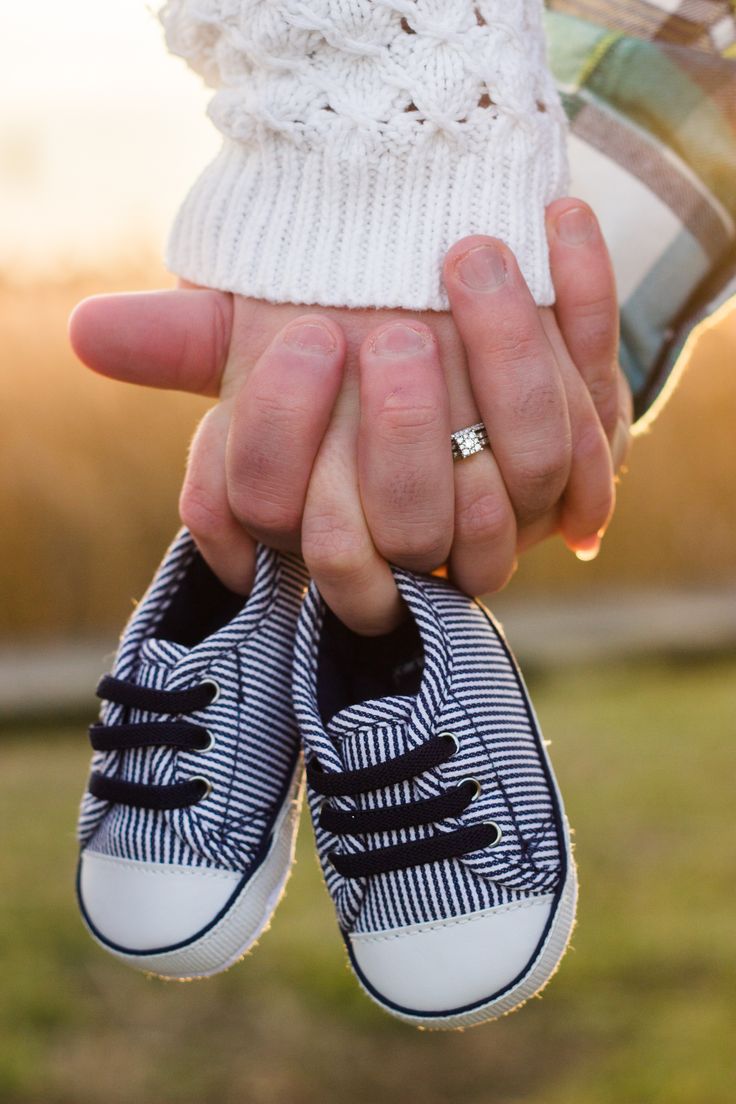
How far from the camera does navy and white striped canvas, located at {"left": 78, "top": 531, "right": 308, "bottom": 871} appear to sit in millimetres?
999

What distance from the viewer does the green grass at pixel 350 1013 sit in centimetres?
213

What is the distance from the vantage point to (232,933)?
3.25ft

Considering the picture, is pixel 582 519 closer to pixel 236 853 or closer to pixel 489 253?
pixel 489 253

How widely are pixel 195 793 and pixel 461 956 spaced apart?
0.94ft

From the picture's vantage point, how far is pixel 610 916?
2.76 m

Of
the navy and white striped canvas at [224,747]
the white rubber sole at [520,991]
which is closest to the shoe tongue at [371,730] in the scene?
the navy and white striped canvas at [224,747]

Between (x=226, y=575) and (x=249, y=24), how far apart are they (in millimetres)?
529

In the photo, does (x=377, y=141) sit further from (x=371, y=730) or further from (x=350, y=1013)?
(x=350, y=1013)

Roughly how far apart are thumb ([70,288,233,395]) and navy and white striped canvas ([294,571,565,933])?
0.29m

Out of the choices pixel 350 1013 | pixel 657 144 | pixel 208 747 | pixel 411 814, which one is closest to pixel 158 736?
pixel 208 747

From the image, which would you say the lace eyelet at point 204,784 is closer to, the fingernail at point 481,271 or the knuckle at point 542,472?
the knuckle at point 542,472

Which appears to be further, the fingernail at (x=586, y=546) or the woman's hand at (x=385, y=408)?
the fingernail at (x=586, y=546)

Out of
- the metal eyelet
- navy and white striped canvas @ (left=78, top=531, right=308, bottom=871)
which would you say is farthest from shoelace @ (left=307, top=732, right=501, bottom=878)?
navy and white striped canvas @ (left=78, top=531, right=308, bottom=871)

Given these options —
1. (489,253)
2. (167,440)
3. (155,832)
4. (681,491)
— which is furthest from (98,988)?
(681,491)
